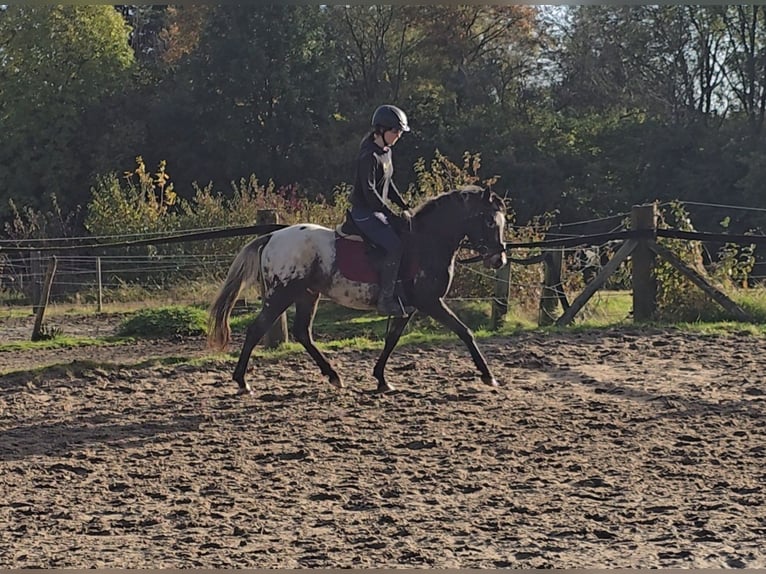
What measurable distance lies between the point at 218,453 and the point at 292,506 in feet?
4.50

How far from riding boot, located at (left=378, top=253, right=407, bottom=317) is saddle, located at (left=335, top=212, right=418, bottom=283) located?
0.07 m

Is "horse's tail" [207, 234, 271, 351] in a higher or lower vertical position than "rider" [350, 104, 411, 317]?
lower

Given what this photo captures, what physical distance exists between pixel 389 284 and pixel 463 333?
29.5 inches

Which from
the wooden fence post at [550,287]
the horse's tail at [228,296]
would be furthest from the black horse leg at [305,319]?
the wooden fence post at [550,287]

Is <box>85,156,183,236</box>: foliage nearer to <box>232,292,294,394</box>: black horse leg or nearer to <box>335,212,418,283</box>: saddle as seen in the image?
<box>232,292,294,394</box>: black horse leg

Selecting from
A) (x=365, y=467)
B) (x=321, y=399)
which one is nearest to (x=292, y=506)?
(x=365, y=467)

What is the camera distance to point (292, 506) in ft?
16.4

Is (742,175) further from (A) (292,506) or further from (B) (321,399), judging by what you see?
Result: (A) (292,506)

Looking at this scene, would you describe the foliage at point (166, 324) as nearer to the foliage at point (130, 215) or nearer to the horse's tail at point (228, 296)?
the horse's tail at point (228, 296)

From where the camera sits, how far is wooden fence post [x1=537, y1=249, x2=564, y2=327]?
12.7 meters

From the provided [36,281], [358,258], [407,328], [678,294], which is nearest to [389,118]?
[358,258]

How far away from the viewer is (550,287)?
12.6 m

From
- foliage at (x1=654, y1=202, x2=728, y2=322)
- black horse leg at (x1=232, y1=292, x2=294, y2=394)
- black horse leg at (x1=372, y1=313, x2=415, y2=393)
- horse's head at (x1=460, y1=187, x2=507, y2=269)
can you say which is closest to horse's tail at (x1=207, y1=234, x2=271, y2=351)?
black horse leg at (x1=232, y1=292, x2=294, y2=394)

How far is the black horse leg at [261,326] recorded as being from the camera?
831 cm
